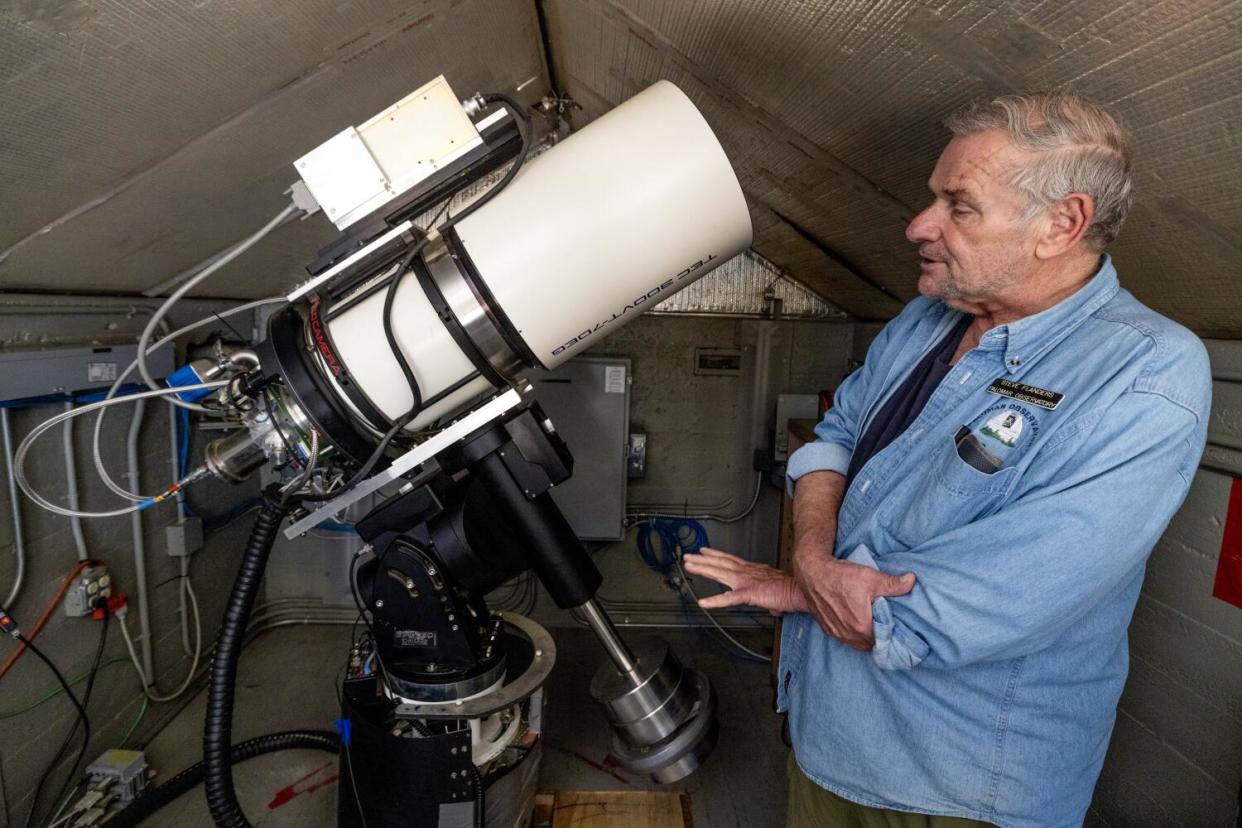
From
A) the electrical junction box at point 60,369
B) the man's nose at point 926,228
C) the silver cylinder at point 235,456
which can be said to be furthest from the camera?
the electrical junction box at point 60,369

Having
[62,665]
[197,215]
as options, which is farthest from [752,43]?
[62,665]

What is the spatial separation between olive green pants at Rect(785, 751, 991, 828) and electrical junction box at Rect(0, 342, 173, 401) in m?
1.89

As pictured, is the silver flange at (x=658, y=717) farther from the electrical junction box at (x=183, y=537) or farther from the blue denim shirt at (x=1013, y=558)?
the electrical junction box at (x=183, y=537)

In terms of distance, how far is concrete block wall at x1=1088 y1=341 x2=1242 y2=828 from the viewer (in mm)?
1171

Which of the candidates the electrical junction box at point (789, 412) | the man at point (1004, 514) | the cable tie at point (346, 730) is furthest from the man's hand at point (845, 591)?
the electrical junction box at point (789, 412)

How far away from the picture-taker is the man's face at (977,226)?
0.88 meters

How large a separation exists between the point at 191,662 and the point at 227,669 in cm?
143

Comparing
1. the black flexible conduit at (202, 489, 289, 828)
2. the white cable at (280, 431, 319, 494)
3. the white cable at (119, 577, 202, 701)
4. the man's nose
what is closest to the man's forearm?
the man's nose

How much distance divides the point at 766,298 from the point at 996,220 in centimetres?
192

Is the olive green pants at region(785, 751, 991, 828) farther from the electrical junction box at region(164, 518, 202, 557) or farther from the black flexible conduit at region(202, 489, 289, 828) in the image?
the electrical junction box at region(164, 518, 202, 557)

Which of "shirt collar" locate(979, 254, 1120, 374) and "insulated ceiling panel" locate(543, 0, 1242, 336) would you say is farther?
"shirt collar" locate(979, 254, 1120, 374)

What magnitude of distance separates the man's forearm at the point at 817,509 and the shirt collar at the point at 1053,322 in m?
0.37

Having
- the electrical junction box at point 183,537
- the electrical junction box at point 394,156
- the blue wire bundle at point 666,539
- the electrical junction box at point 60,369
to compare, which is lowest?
the blue wire bundle at point 666,539

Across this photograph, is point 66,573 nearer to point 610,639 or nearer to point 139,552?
point 139,552
